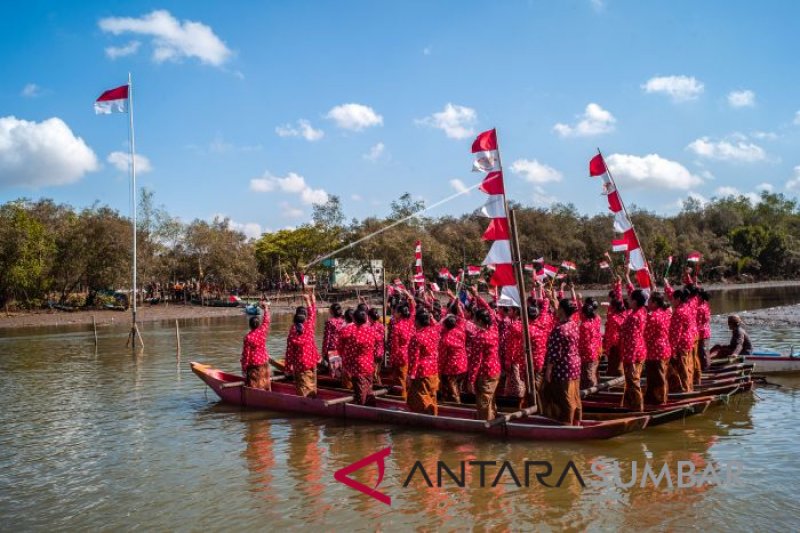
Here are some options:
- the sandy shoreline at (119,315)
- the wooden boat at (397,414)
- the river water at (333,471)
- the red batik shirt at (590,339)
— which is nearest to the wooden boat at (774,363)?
the river water at (333,471)

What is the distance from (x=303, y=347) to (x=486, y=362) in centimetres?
407

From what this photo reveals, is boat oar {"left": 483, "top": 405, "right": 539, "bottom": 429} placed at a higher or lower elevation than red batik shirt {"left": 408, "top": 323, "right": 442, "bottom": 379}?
lower

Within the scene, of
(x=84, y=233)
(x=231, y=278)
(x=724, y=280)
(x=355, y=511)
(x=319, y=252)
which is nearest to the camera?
(x=355, y=511)

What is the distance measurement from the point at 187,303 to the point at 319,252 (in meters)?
12.7

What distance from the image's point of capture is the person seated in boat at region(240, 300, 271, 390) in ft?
41.3

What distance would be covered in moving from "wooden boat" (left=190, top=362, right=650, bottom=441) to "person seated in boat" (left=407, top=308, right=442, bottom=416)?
0.22 metres

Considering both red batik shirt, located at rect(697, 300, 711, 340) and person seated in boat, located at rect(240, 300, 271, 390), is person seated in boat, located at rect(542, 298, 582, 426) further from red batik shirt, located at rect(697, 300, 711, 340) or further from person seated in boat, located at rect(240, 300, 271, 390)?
person seated in boat, located at rect(240, 300, 271, 390)

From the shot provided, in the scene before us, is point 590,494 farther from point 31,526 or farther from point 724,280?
point 724,280

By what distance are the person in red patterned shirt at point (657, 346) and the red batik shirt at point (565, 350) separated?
6.79 feet

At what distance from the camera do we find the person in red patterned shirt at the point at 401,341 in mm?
12336

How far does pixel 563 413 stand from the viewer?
923 cm

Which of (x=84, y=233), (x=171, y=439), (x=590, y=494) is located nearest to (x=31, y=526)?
(x=171, y=439)

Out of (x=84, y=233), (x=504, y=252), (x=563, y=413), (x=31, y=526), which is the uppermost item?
(x=84, y=233)

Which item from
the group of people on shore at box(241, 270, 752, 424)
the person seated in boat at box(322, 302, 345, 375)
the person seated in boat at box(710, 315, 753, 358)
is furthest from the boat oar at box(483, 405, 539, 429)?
the person seated in boat at box(710, 315, 753, 358)
